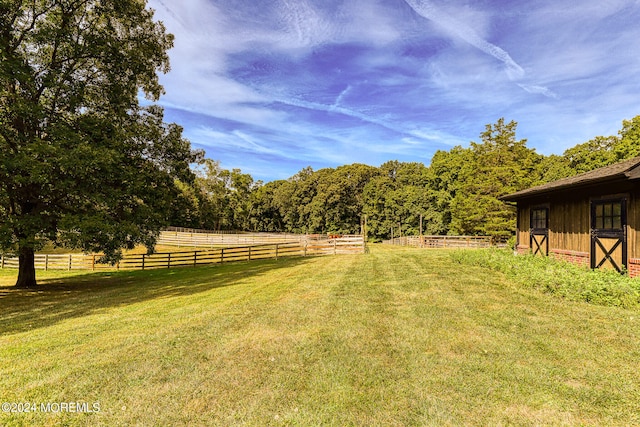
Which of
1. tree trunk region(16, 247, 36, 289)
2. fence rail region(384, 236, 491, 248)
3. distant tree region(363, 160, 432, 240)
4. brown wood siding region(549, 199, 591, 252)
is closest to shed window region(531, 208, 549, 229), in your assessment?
brown wood siding region(549, 199, 591, 252)

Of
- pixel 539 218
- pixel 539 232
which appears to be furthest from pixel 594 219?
pixel 539 218

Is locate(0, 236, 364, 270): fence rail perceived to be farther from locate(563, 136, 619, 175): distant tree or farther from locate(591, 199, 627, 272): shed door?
locate(563, 136, 619, 175): distant tree

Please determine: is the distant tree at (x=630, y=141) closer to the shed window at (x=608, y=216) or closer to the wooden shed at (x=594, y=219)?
the wooden shed at (x=594, y=219)

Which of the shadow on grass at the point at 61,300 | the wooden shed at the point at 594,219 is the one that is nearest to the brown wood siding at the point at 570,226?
the wooden shed at the point at 594,219

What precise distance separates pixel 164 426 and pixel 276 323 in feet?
10.7

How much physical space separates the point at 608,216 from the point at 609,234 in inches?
24.1

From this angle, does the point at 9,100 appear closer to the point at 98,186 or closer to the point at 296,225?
the point at 98,186

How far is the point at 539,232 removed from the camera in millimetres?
14016

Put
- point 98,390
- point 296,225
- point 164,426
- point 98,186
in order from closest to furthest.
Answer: point 164,426 → point 98,390 → point 98,186 → point 296,225

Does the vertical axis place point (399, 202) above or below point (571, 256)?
above

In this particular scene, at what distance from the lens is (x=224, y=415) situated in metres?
3.45

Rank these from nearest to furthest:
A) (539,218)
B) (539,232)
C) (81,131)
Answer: (81,131), (539,232), (539,218)

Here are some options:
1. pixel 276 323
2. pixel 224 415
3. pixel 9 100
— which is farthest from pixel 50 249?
pixel 224 415

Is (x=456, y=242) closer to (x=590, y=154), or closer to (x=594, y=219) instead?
(x=594, y=219)
